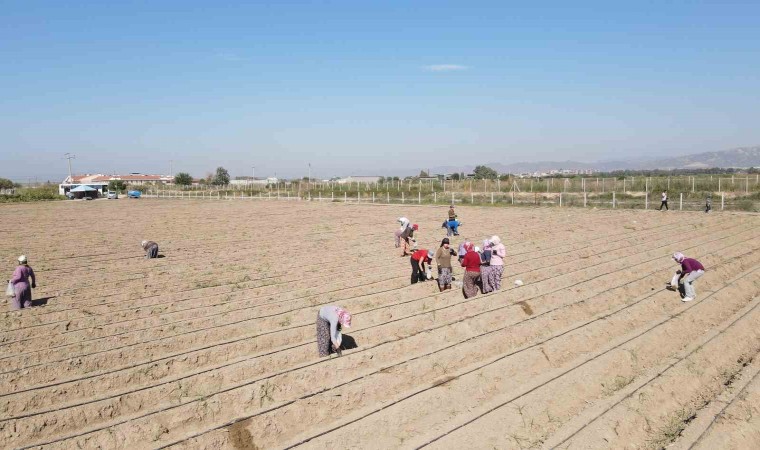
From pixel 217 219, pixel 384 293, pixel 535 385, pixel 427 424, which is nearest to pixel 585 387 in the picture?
pixel 535 385

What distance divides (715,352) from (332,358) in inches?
228

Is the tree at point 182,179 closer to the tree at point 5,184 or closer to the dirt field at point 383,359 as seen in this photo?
the tree at point 5,184

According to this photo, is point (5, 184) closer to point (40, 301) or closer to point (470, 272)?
point (40, 301)

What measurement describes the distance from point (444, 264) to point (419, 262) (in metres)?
0.92

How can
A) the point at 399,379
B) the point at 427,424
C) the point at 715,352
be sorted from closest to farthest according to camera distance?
the point at 427,424, the point at 399,379, the point at 715,352

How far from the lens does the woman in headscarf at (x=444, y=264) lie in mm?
11555

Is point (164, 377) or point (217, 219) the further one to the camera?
point (217, 219)

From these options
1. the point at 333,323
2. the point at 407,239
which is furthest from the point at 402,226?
the point at 333,323

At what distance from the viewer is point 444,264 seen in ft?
38.5

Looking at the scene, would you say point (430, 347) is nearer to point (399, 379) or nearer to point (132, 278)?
point (399, 379)

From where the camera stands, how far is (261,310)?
1071 cm

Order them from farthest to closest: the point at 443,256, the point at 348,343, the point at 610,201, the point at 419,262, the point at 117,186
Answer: the point at 117,186, the point at 610,201, the point at 419,262, the point at 443,256, the point at 348,343

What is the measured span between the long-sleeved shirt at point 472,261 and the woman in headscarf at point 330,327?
3752 mm

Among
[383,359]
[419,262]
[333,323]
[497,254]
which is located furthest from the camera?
[419,262]
